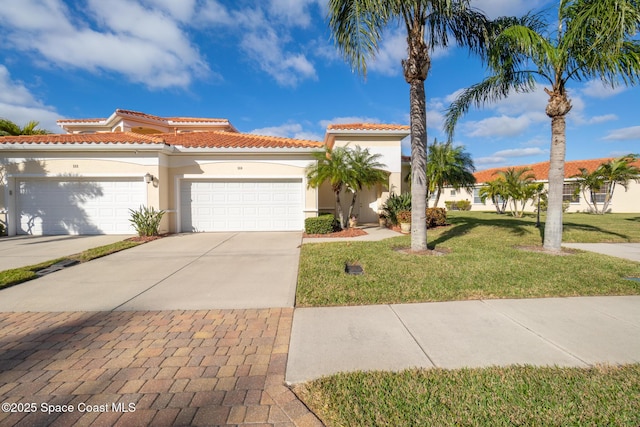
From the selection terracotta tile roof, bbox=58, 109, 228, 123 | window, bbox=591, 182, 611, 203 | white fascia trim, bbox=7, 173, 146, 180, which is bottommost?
window, bbox=591, 182, 611, 203

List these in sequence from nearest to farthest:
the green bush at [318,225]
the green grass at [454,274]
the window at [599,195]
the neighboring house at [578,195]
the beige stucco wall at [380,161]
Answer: the green grass at [454,274] < the green bush at [318,225] < the beige stucco wall at [380,161] < the neighboring house at [578,195] < the window at [599,195]

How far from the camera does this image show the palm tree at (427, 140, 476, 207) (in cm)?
1536

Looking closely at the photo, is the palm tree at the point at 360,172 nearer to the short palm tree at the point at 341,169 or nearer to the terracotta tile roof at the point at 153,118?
the short palm tree at the point at 341,169

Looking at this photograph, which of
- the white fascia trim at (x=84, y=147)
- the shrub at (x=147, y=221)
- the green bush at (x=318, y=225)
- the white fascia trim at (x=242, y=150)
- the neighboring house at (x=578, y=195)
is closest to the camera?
the shrub at (x=147, y=221)

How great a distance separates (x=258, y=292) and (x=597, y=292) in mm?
5845

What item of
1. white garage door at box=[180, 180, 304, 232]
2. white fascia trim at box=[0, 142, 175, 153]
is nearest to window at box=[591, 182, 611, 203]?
white garage door at box=[180, 180, 304, 232]

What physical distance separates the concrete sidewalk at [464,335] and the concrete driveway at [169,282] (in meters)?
1.27

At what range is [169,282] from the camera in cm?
553

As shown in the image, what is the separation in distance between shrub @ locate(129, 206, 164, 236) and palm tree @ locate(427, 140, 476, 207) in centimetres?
1326

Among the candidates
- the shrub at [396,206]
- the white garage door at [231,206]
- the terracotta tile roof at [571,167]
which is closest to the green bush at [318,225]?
the white garage door at [231,206]

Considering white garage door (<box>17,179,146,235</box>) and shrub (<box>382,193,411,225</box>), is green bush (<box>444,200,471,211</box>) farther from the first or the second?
white garage door (<box>17,179,146,235</box>)

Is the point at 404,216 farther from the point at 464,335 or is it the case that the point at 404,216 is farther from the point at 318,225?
the point at 464,335

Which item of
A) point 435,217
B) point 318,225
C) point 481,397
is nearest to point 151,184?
point 318,225

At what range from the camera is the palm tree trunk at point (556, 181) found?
25.1 ft
